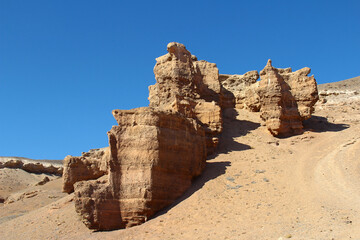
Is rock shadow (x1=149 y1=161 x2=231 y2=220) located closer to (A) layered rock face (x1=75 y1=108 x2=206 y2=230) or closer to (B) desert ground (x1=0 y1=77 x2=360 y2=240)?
(B) desert ground (x1=0 y1=77 x2=360 y2=240)

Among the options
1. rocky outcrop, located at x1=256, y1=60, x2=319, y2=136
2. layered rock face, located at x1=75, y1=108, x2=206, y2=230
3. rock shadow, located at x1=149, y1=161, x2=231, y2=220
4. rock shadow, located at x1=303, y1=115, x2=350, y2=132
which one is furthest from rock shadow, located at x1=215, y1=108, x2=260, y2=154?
layered rock face, located at x1=75, y1=108, x2=206, y2=230

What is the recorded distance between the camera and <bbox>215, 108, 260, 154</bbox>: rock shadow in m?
25.8

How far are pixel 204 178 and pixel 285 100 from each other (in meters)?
12.0

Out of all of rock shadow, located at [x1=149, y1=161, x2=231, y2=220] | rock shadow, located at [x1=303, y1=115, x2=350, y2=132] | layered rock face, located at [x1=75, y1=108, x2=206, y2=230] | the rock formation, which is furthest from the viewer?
rock shadow, located at [x1=303, y1=115, x2=350, y2=132]

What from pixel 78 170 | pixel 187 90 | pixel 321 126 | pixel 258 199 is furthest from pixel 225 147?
pixel 78 170

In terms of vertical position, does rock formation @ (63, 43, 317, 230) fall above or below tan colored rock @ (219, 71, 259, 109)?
below

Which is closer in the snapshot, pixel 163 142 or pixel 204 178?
pixel 163 142

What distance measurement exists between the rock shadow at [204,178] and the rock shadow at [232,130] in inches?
94.8

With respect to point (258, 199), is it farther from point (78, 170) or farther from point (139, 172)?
point (78, 170)

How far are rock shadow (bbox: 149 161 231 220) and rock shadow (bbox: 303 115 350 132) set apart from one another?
10584 millimetres

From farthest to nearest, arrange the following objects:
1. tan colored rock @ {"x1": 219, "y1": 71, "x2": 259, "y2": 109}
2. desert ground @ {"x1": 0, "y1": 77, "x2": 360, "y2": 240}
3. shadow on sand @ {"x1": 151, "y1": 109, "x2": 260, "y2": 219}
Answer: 1. tan colored rock @ {"x1": 219, "y1": 71, "x2": 259, "y2": 109}
2. shadow on sand @ {"x1": 151, "y1": 109, "x2": 260, "y2": 219}
3. desert ground @ {"x1": 0, "y1": 77, "x2": 360, "y2": 240}

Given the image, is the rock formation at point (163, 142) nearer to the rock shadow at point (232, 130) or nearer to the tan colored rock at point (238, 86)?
the rock shadow at point (232, 130)

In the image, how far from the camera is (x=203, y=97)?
2973 cm

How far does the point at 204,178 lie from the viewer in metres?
21.0
